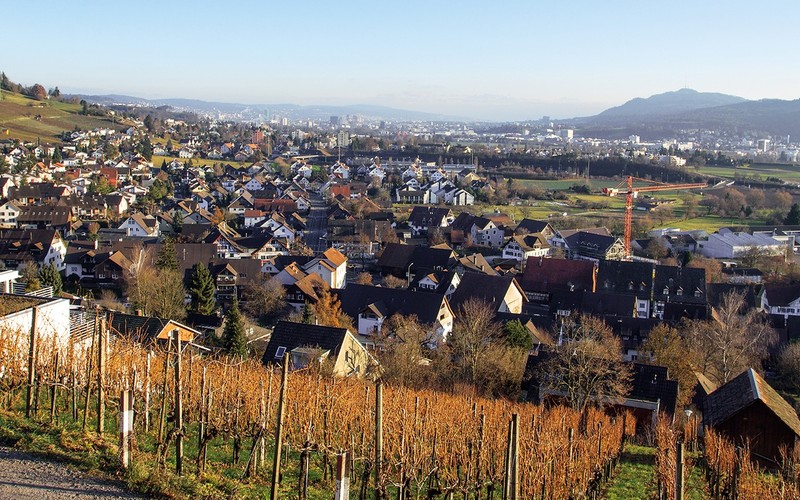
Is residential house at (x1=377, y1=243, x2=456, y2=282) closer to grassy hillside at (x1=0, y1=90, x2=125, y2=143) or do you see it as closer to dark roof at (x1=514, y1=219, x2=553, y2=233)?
dark roof at (x1=514, y1=219, x2=553, y2=233)

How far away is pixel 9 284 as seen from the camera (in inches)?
380

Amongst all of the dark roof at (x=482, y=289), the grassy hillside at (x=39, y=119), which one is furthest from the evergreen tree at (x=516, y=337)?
the grassy hillside at (x=39, y=119)

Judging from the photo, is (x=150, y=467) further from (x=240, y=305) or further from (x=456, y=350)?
(x=240, y=305)

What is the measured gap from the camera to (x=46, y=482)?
4.21m

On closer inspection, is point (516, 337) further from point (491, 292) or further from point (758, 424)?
point (491, 292)

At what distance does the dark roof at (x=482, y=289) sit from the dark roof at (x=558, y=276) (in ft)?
10.6

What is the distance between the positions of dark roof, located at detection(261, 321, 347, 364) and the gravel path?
7.31 metres

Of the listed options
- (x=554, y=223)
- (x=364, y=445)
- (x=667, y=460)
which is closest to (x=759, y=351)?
(x=667, y=460)

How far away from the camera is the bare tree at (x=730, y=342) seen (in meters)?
14.5

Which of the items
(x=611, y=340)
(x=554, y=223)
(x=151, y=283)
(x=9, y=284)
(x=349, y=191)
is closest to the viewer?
(x=9, y=284)

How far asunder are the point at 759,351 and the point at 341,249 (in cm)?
1727

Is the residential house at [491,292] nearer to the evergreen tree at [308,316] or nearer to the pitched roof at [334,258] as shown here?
the evergreen tree at [308,316]

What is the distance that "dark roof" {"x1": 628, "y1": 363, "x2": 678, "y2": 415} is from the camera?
35.5 ft

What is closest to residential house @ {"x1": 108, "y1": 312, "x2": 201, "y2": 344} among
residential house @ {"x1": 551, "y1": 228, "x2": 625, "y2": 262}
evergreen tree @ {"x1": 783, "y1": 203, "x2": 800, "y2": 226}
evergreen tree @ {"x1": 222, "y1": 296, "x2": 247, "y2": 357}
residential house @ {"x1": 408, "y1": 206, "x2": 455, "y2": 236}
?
evergreen tree @ {"x1": 222, "y1": 296, "x2": 247, "y2": 357}
